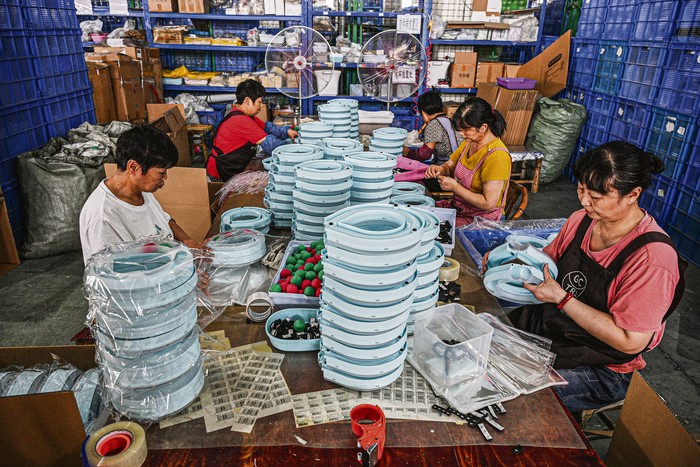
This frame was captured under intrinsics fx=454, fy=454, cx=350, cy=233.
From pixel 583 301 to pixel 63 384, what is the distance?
1916 mm

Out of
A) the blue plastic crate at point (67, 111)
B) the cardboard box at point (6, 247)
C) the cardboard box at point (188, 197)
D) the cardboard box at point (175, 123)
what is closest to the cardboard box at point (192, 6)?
the cardboard box at point (175, 123)

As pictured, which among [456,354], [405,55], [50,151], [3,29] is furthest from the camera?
[405,55]

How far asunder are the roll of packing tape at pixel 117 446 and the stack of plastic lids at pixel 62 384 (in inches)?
14.7

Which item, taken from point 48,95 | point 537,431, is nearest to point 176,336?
point 537,431

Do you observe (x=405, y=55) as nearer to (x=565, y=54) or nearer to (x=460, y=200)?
(x=565, y=54)

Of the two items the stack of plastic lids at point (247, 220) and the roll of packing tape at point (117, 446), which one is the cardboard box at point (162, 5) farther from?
the roll of packing tape at point (117, 446)

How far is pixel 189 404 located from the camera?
1353 millimetres

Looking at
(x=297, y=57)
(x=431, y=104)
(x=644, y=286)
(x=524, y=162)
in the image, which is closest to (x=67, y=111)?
(x=297, y=57)

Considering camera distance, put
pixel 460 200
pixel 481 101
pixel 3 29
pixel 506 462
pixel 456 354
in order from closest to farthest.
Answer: pixel 506 462 → pixel 456 354 → pixel 481 101 → pixel 460 200 → pixel 3 29

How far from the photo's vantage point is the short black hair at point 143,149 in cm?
195

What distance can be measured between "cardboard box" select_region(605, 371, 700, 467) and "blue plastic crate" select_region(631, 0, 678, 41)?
185 inches

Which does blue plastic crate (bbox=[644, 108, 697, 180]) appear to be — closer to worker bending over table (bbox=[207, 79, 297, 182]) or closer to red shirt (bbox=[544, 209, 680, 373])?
red shirt (bbox=[544, 209, 680, 373])

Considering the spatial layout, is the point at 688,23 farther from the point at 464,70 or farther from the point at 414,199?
the point at 414,199

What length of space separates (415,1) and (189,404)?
21.7ft
